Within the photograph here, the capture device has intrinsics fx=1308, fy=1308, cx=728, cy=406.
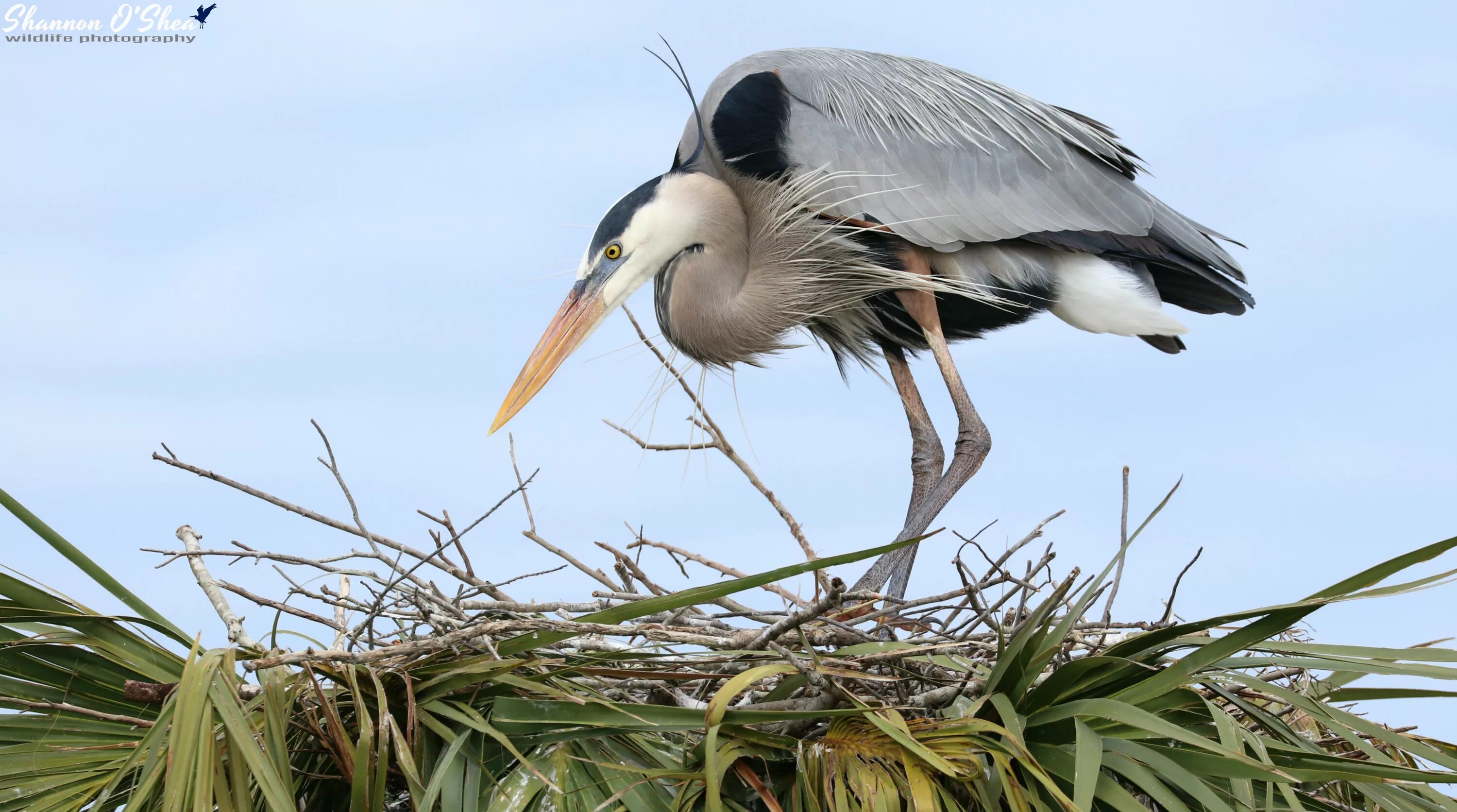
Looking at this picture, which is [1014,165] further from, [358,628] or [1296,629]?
[358,628]

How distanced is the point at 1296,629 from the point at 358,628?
222 cm

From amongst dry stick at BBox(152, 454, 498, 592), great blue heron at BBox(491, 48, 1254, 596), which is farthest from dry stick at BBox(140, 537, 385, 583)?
great blue heron at BBox(491, 48, 1254, 596)

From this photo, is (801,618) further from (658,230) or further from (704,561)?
(658,230)

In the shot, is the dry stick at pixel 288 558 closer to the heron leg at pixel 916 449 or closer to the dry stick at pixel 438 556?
the dry stick at pixel 438 556

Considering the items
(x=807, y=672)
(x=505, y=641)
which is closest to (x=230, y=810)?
(x=505, y=641)

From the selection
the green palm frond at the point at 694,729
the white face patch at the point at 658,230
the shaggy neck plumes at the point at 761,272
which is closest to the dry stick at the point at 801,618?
the green palm frond at the point at 694,729

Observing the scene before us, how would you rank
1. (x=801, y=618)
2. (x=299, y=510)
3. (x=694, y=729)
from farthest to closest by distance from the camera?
1. (x=299, y=510)
2. (x=694, y=729)
3. (x=801, y=618)

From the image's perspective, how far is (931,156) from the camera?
399 cm

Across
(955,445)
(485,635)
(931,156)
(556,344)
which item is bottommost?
(485,635)

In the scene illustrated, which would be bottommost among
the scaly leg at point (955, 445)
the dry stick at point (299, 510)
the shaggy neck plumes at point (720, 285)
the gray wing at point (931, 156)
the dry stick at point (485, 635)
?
the dry stick at point (485, 635)

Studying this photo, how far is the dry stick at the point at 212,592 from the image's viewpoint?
260 centimetres

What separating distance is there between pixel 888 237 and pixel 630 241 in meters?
0.79

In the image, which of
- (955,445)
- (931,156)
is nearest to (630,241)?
(931,156)

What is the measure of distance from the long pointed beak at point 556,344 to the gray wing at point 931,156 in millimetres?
628
